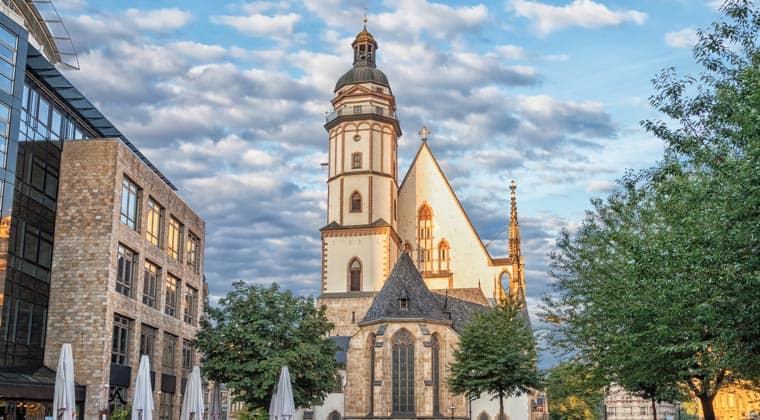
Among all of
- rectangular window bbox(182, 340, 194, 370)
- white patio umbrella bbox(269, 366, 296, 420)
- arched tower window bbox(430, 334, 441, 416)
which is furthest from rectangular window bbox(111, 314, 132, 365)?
arched tower window bbox(430, 334, 441, 416)

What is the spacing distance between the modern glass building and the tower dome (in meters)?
44.2

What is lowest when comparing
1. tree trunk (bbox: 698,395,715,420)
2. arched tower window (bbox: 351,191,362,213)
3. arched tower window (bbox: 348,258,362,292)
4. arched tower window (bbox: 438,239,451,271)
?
tree trunk (bbox: 698,395,715,420)

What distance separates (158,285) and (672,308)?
27563 mm

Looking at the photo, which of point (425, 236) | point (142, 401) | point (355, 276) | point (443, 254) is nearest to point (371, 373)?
point (355, 276)

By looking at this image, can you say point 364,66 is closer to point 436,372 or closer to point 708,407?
point 436,372

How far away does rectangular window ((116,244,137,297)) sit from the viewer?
35.6m

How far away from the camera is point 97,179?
34.3 m

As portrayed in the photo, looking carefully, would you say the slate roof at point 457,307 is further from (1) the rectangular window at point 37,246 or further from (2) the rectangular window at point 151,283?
(1) the rectangular window at point 37,246

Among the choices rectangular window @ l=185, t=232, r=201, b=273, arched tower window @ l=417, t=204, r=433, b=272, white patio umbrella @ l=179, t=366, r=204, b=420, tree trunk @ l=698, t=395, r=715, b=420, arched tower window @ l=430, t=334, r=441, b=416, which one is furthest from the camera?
arched tower window @ l=417, t=204, r=433, b=272

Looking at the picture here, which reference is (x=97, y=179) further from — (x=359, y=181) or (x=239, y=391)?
(x=359, y=181)

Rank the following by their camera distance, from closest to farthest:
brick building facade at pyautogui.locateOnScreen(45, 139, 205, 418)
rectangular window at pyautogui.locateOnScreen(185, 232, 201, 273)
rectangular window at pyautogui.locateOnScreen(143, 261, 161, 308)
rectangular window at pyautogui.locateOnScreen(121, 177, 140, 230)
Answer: brick building facade at pyautogui.locateOnScreen(45, 139, 205, 418) < rectangular window at pyautogui.locateOnScreen(121, 177, 140, 230) < rectangular window at pyautogui.locateOnScreen(143, 261, 161, 308) < rectangular window at pyautogui.locateOnScreen(185, 232, 201, 273)

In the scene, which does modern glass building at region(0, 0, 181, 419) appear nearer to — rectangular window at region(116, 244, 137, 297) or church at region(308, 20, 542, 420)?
rectangular window at region(116, 244, 137, 297)

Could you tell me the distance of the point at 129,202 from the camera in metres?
36.8

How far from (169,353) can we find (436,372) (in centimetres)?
2263
